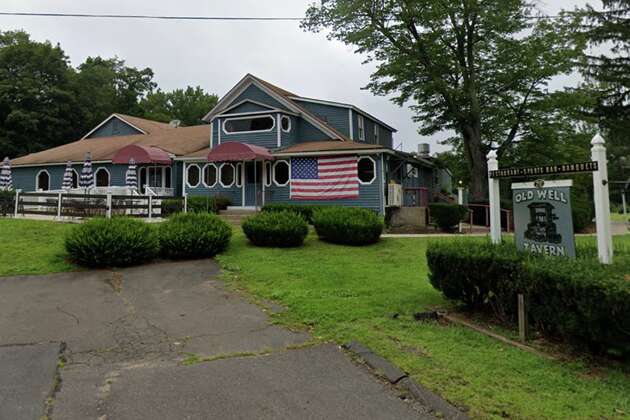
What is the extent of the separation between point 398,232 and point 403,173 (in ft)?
27.5

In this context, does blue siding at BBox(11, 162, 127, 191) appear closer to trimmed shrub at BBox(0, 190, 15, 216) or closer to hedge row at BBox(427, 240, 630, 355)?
trimmed shrub at BBox(0, 190, 15, 216)

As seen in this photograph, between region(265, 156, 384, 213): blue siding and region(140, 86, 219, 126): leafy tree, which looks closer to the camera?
region(265, 156, 384, 213): blue siding

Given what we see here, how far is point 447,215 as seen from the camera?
46.0 feet

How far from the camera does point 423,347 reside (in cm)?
393

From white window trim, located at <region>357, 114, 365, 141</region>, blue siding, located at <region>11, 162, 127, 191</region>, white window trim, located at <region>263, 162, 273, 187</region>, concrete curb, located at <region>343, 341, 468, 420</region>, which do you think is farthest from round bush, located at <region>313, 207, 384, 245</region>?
blue siding, located at <region>11, 162, 127, 191</region>

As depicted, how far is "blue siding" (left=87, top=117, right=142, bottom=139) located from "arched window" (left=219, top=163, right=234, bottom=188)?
11.5 meters

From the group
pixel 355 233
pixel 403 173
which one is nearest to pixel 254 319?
pixel 355 233

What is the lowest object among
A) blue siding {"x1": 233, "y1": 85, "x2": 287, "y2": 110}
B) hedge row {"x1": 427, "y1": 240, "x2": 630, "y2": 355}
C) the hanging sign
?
hedge row {"x1": 427, "y1": 240, "x2": 630, "y2": 355}

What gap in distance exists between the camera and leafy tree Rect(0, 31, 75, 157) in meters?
35.3

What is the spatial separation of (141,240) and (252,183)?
11.6 metres

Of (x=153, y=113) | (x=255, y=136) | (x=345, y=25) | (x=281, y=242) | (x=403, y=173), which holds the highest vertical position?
(x=153, y=113)

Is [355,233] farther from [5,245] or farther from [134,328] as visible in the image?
[5,245]

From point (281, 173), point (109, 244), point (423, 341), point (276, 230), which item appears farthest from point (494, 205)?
point (281, 173)

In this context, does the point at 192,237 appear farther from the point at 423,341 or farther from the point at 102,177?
the point at 102,177
